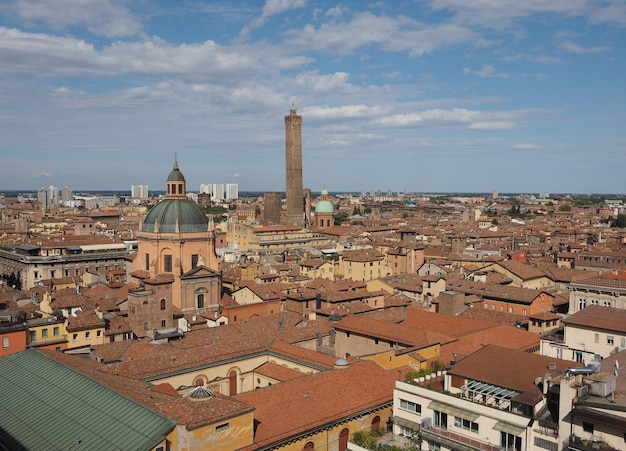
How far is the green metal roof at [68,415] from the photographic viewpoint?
59.6 feet

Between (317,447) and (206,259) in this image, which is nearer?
(317,447)

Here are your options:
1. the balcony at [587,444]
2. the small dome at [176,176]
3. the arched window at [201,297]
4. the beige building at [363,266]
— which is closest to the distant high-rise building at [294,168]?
the beige building at [363,266]

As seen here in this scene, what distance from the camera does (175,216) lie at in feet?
164

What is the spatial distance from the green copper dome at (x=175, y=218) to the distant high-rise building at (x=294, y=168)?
72201 millimetres

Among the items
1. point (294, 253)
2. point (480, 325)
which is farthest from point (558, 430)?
point (294, 253)

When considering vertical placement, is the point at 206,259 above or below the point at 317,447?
above

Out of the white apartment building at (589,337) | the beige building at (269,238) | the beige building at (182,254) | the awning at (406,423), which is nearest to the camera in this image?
the awning at (406,423)

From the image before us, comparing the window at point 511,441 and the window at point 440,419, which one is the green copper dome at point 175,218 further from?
the window at point 511,441

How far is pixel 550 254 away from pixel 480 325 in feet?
198

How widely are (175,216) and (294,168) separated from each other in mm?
75871

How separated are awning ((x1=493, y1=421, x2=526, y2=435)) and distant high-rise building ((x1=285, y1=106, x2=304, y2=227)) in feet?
343

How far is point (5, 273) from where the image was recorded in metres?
79.2

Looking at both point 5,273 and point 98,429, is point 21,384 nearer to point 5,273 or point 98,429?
point 98,429

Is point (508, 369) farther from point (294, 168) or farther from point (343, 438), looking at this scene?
point (294, 168)
